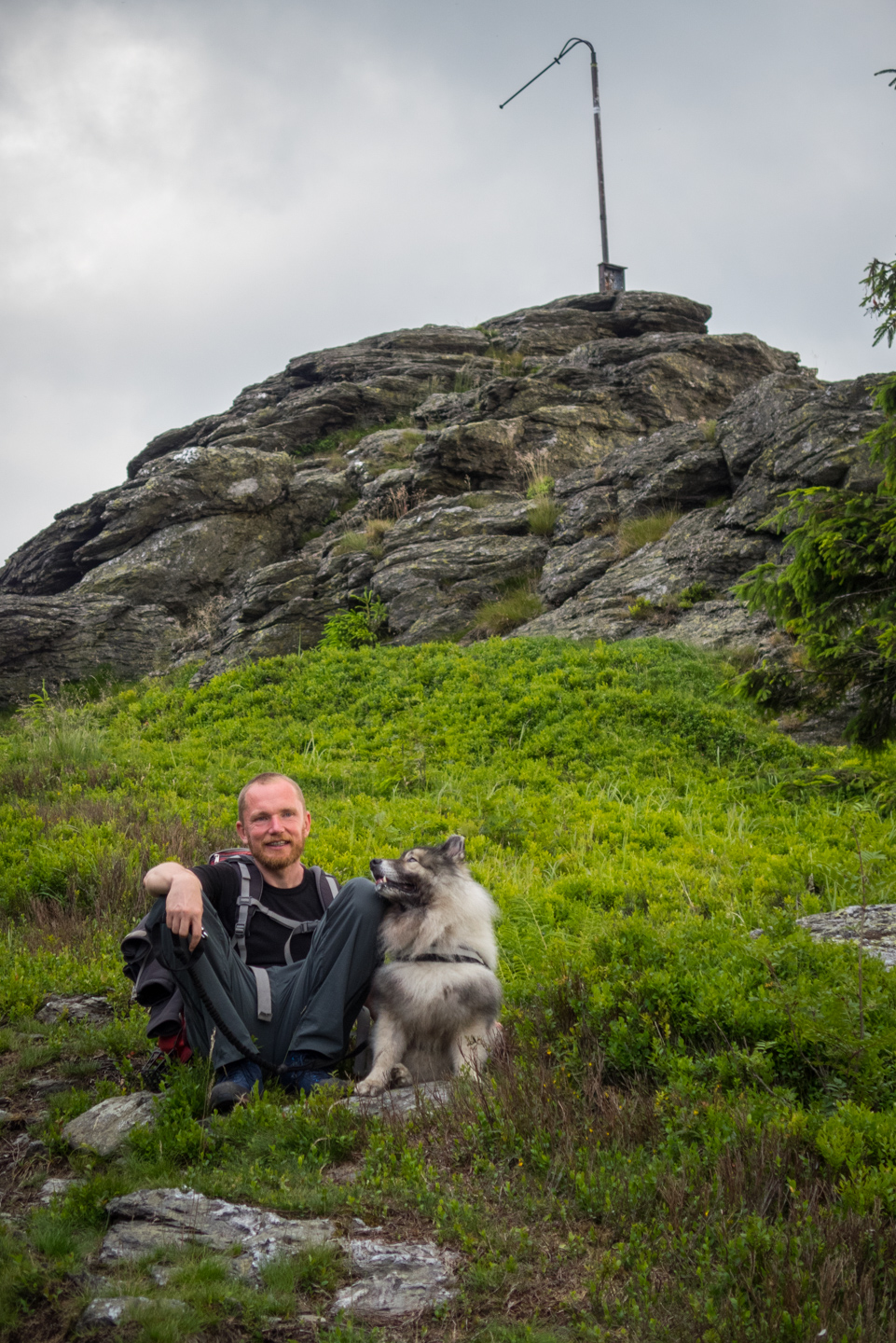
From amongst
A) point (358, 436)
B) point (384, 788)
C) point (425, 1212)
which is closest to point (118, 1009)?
point (425, 1212)

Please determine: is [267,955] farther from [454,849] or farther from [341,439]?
[341,439]

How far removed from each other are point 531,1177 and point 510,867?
14.7 feet

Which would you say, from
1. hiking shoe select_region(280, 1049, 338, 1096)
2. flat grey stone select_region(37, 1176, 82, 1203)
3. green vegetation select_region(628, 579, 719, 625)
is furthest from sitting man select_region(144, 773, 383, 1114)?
green vegetation select_region(628, 579, 719, 625)

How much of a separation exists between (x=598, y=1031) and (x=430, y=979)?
893mm

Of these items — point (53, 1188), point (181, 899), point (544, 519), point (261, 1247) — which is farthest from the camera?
point (544, 519)

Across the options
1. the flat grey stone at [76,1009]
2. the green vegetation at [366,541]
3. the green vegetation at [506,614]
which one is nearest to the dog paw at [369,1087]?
the flat grey stone at [76,1009]

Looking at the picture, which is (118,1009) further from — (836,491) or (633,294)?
(633,294)

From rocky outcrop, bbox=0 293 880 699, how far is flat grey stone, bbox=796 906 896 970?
27.5ft

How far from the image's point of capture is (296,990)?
4359 millimetres

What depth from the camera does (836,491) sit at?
7.09 meters

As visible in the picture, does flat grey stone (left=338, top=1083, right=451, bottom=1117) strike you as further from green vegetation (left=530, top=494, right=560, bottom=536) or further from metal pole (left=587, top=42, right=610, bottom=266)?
metal pole (left=587, top=42, right=610, bottom=266)

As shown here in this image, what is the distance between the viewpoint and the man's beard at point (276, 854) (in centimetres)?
461

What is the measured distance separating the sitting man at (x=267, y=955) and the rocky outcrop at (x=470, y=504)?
1056cm

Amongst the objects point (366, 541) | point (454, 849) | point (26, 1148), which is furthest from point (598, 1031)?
point (366, 541)
